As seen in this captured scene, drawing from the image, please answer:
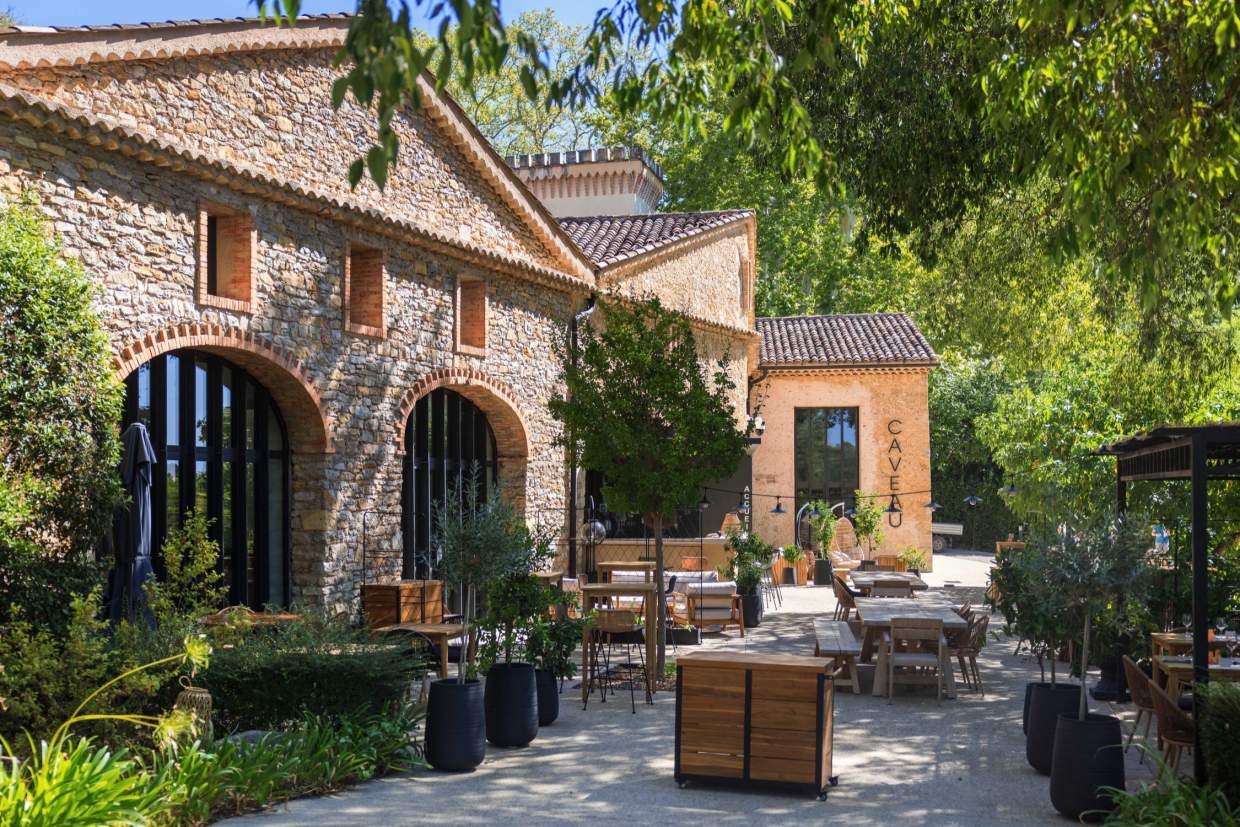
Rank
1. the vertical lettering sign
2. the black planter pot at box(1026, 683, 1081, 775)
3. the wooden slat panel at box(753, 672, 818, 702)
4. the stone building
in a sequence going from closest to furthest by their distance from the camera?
the wooden slat panel at box(753, 672, 818, 702) → the black planter pot at box(1026, 683, 1081, 775) → the stone building → the vertical lettering sign

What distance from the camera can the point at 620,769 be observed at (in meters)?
8.16

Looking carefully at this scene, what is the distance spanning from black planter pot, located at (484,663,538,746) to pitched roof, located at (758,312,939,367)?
18.5 meters

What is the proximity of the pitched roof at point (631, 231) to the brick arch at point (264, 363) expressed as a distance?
673 cm

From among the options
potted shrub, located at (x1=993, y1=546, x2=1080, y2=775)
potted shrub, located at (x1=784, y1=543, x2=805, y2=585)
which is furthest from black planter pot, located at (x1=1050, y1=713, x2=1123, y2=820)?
potted shrub, located at (x1=784, y1=543, x2=805, y2=585)

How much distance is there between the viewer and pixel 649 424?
466 inches

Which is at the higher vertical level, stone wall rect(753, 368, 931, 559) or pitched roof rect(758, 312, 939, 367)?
pitched roof rect(758, 312, 939, 367)

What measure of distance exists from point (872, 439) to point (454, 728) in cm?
1980

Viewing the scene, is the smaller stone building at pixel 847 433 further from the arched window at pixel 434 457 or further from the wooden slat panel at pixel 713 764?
the wooden slat panel at pixel 713 764

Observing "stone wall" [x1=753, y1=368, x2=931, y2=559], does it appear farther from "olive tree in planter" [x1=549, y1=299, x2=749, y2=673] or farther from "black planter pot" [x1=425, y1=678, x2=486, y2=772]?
"black planter pot" [x1=425, y1=678, x2=486, y2=772]

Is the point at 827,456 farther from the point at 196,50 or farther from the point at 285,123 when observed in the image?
the point at 196,50

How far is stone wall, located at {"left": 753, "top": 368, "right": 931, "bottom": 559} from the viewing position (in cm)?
2611

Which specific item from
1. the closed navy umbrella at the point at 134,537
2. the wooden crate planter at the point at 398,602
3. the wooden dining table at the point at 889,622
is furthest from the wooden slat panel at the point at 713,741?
the wooden crate planter at the point at 398,602

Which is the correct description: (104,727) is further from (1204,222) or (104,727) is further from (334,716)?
(1204,222)

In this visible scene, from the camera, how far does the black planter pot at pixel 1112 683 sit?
417 inches
